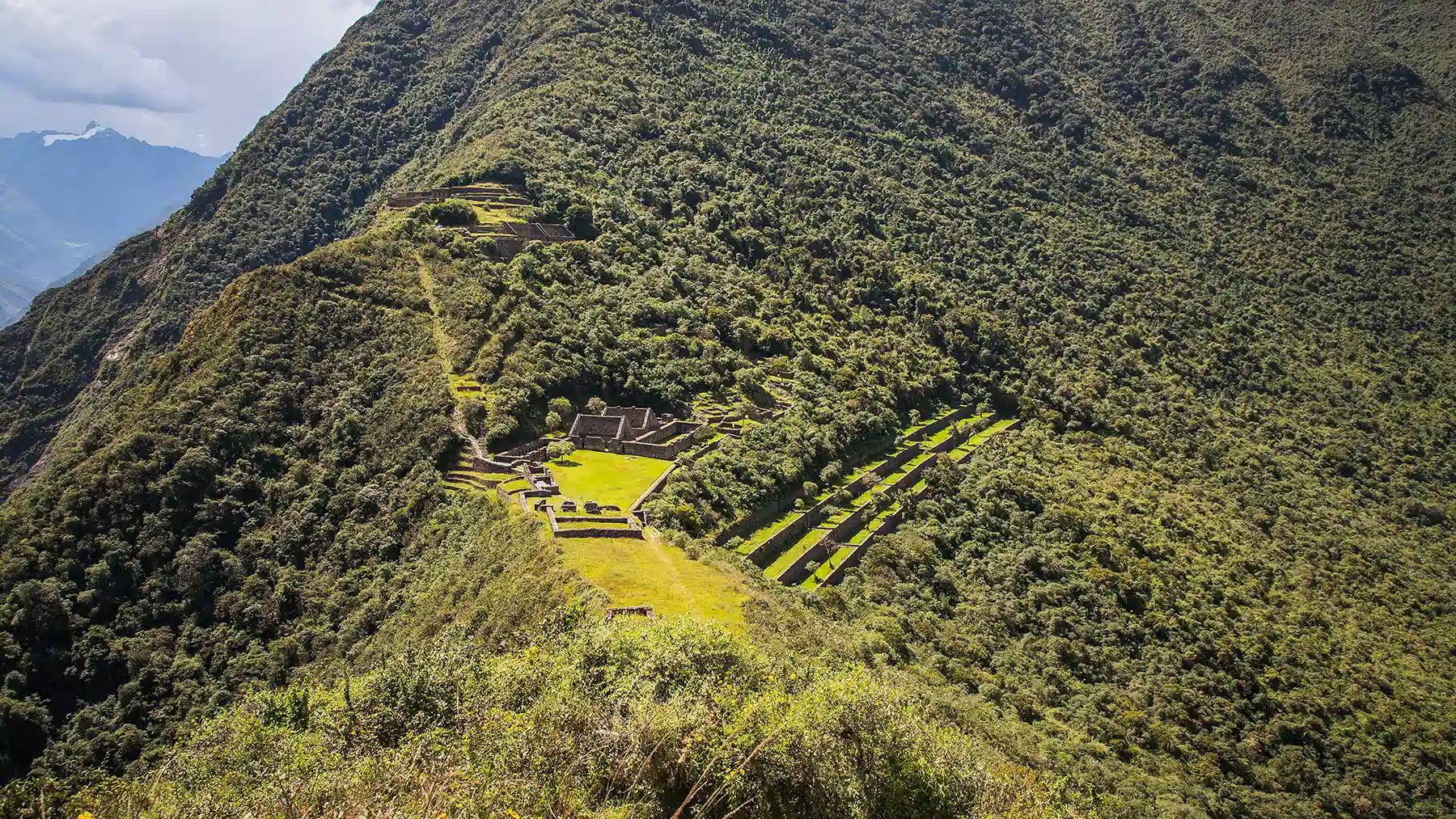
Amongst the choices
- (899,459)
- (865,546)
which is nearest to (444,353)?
(865,546)

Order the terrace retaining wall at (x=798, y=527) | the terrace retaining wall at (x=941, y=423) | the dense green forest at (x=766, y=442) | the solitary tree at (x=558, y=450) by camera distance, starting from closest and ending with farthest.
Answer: the dense green forest at (x=766, y=442)
the terrace retaining wall at (x=798, y=527)
the solitary tree at (x=558, y=450)
the terrace retaining wall at (x=941, y=423)

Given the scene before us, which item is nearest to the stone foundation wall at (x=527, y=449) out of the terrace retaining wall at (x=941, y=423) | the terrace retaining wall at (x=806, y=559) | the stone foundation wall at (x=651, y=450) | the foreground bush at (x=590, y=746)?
the stone foundation wall at (x=651, y=450)

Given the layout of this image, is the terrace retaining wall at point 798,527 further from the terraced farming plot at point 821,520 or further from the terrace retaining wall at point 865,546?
the terrace retaining wall at point 865,546

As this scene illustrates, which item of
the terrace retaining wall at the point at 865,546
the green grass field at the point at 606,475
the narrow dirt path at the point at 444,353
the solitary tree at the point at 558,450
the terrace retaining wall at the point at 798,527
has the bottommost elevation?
the terrace retaining wall at the point at 865,546

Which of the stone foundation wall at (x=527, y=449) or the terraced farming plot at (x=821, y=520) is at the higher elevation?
the stone foundation wall at (x=527, y=449)

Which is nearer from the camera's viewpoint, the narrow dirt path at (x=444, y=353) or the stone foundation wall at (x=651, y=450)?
the narrow dirt path at (x=444, y=353)

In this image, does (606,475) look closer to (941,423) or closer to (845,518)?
(845,518)

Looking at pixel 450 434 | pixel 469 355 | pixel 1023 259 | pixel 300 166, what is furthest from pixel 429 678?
pixel 300 166
